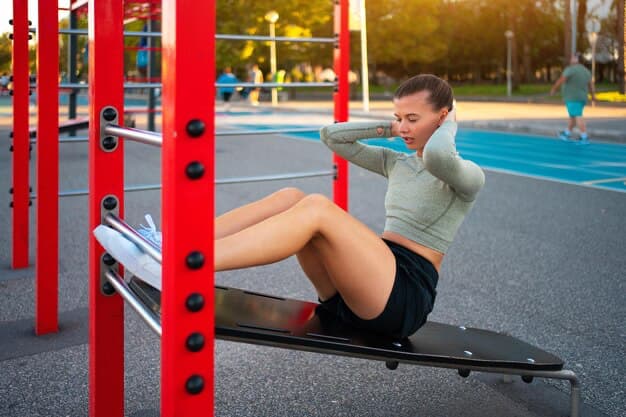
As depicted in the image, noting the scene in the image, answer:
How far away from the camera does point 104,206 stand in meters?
2.81

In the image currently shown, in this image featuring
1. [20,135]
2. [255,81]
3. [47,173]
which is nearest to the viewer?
[47,173]

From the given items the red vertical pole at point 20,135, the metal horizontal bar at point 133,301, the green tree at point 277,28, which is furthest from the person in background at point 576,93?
the green tree at point 277,28

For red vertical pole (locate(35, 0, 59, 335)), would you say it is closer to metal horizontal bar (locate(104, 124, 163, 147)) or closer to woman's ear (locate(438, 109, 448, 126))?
metal horizontal bar (locate(104, 124, 163, 147))

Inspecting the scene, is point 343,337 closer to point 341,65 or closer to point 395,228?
point 395,228

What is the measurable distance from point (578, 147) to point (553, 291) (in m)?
10.5

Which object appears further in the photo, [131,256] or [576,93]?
[576,93]

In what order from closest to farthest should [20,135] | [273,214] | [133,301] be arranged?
1. [133,301]
2. [273,214]
3. [20,135]

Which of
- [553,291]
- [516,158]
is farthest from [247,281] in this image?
[516,158]

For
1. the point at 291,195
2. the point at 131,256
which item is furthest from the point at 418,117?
the point at 131,256

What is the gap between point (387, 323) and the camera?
292 cm

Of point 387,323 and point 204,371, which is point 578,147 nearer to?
point 387,323

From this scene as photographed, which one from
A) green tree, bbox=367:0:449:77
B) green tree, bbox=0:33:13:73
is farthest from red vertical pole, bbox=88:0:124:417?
green tree, bbox=367:0:449:77

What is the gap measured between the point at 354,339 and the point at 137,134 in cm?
102

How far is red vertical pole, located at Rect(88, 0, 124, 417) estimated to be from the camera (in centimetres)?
270
